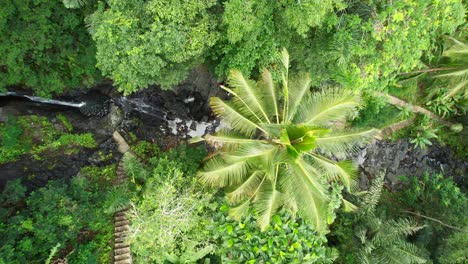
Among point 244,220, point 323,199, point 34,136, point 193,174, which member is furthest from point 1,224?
point 323,199

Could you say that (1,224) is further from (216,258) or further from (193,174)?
(216,258)

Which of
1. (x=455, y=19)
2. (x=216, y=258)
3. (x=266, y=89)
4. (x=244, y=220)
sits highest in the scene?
(x=455, y=19)

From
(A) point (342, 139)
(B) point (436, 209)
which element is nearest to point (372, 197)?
(B) point (436, 209)

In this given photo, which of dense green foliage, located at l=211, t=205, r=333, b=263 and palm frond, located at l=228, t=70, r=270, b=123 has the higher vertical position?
palm frond, located at l=228, t=70, r=270, b=123

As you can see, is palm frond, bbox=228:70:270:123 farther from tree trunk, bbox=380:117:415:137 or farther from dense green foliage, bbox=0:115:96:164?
tree trunk, bbox=380:117:415:137

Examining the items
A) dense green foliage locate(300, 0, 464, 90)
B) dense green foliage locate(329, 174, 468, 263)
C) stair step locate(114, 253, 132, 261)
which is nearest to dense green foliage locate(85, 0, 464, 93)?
dense green foliage locate(300, 0, 464, 90)

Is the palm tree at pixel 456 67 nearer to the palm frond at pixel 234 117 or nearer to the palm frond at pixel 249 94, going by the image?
the palm frond at pixel 249 94
